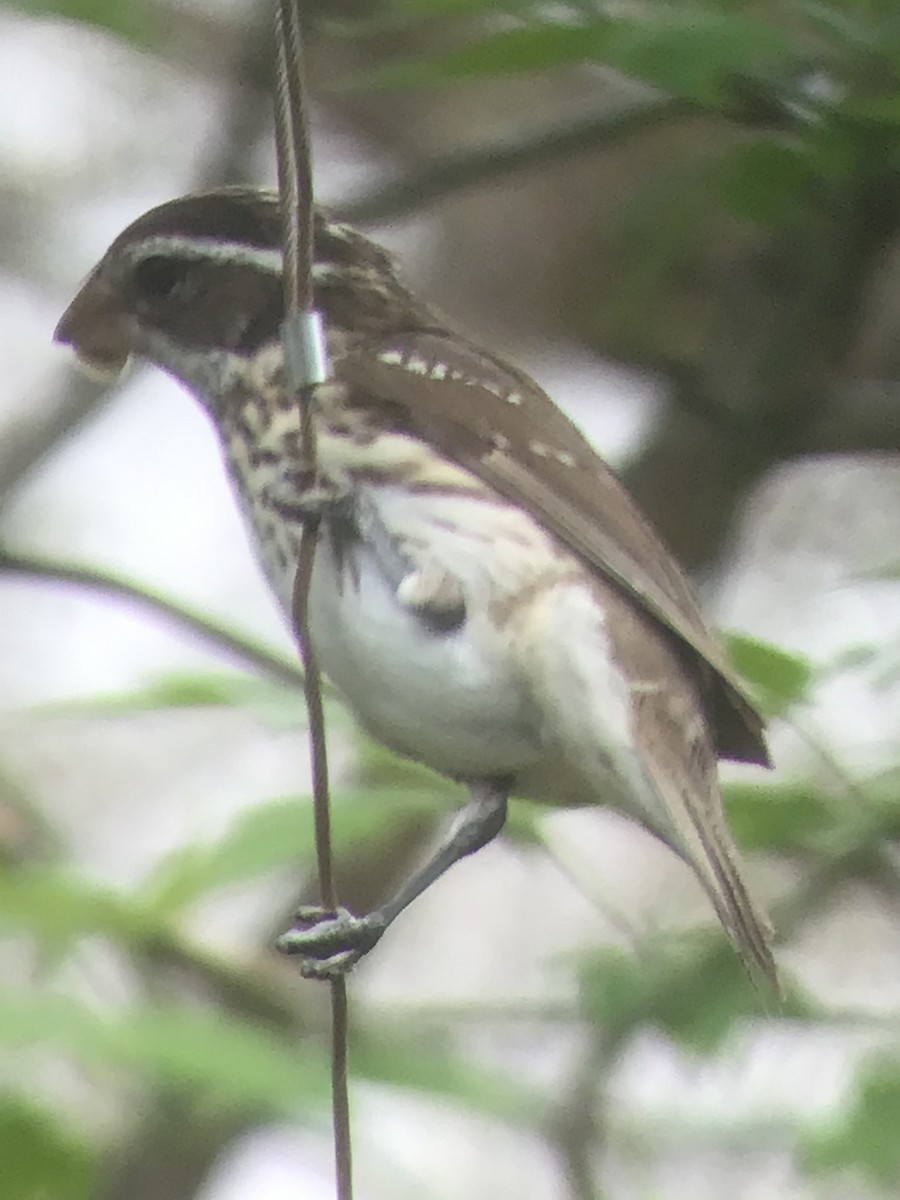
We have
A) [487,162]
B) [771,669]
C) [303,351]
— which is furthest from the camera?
[487,162]

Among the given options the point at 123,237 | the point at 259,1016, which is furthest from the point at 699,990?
the point at 123,237

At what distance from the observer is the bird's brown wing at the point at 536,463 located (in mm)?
541

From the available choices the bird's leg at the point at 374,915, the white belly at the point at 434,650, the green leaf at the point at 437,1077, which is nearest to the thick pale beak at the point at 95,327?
the white belly at the point at 434,650

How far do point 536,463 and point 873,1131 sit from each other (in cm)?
34

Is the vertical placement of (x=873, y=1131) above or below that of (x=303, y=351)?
below

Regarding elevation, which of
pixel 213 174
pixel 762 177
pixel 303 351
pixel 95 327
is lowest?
pixel 303 351

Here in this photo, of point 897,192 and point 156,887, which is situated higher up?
point 897,192

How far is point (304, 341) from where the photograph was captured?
0.39m

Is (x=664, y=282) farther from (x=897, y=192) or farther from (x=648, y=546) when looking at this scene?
(x=648, y=546)

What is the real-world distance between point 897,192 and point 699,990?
45 centimetres

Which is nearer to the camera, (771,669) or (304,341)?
(304,341)

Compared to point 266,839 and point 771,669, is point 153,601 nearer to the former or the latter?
point 266,839

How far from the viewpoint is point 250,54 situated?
1.12m

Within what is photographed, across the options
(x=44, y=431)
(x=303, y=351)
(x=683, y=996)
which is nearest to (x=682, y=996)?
(x=683, y=996)
